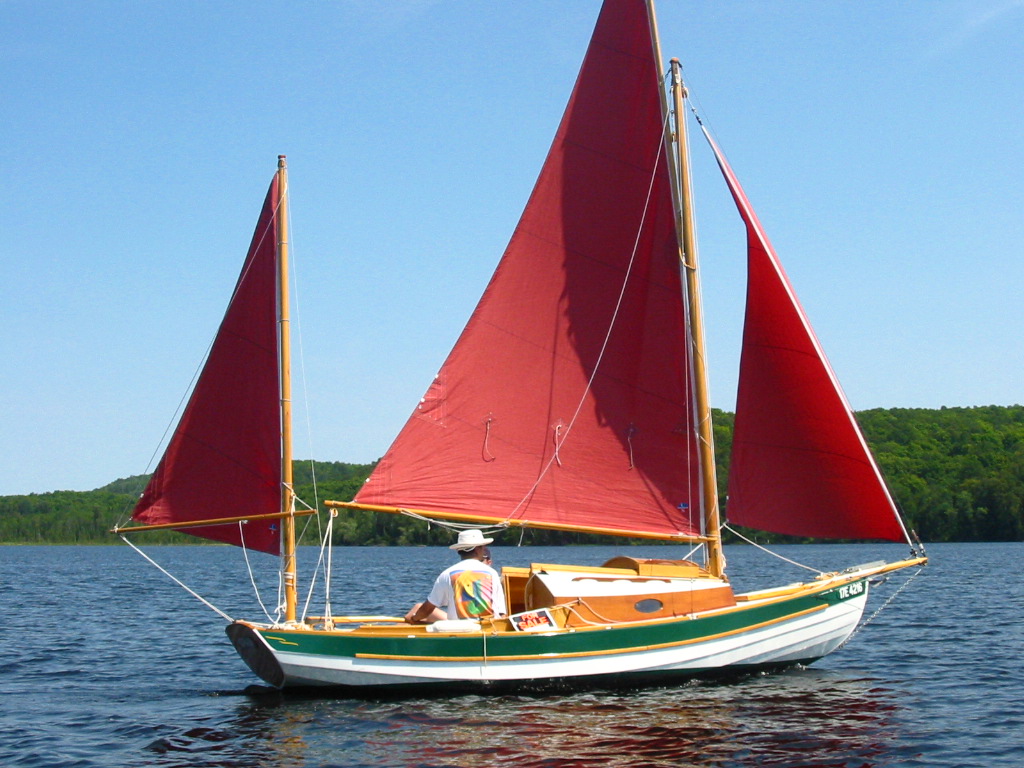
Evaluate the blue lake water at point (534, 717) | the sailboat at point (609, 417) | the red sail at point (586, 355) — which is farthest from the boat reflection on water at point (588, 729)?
the red sail at point (586, 355)

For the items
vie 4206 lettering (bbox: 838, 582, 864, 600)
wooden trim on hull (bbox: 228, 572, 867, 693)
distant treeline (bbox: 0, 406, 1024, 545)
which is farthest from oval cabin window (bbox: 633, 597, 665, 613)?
distant treeline (bbox: 0, 406, 1024, 545)

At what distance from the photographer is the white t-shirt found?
655 inches

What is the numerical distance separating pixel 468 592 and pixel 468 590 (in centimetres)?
3

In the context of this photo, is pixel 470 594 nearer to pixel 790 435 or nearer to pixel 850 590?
pixel 790 435

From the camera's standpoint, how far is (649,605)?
17047 millimetres

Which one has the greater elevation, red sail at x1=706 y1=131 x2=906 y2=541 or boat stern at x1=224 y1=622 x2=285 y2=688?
red sail at x1=706 y1=131 x2=906 y2=541

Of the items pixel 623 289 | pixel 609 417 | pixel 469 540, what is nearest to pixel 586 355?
pixel 609 417

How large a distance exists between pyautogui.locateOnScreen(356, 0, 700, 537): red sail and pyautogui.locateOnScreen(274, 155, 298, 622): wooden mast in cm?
176

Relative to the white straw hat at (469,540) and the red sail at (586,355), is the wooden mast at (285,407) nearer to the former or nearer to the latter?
the red sail at (586,355)

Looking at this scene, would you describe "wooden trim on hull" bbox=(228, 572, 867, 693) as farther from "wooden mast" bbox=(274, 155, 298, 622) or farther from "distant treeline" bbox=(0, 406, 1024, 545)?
"distant treeline" bbox=(0, 406, 1024, 545)

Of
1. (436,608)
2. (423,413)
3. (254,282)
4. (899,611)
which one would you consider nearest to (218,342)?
(254,282)

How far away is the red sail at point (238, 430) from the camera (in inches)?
716

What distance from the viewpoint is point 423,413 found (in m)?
18.1

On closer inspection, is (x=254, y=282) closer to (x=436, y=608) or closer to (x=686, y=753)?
(x=436, y=608)
